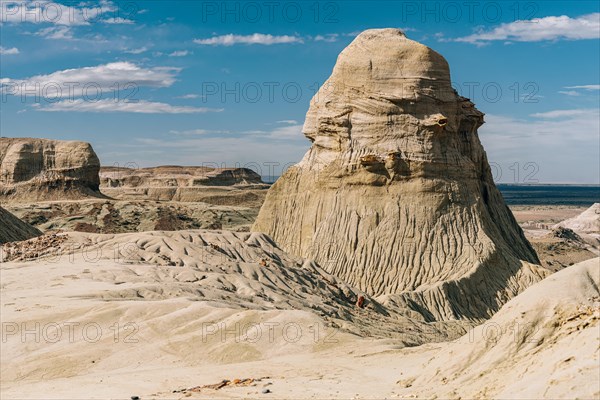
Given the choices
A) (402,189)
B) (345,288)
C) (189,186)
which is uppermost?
(189,186)

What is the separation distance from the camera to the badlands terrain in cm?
1152

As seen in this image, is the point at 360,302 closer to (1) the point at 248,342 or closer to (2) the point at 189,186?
(1) the point at 248,342

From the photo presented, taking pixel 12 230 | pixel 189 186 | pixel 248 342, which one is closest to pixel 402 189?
pixel 12 230

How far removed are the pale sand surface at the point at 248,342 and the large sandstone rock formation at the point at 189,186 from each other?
56.8 metres

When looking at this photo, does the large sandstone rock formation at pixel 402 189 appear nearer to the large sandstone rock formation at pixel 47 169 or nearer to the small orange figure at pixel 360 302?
the small orange figure at pixel 360 302

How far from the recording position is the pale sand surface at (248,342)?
10.7 metres

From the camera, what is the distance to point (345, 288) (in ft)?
79.0

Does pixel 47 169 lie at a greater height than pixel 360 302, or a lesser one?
greater

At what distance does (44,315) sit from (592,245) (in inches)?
1931

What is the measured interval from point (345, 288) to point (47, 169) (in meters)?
47.7

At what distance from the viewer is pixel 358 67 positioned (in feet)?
102

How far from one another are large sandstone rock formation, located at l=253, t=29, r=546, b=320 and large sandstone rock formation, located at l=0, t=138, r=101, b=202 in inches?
1487

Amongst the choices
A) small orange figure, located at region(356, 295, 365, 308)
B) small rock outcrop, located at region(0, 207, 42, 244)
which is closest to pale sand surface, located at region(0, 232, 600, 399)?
small orange figure, located at region(356, 295, 365, 308)

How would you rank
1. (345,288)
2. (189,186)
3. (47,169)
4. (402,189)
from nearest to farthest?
(345,288) → (402,189) → (47,169) → (189,186)
